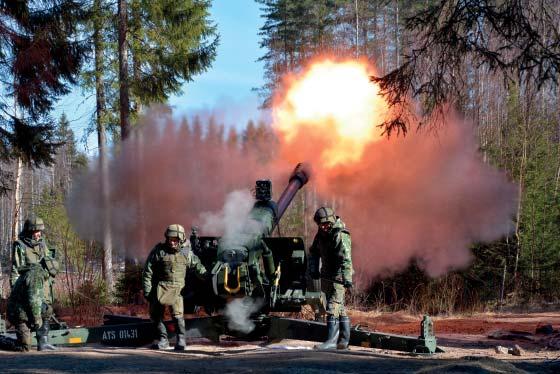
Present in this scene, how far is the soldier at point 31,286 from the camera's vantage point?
10828 millimetres

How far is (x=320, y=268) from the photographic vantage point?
37.5 feet

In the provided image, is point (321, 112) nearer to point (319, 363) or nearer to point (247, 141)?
point (247, 141)

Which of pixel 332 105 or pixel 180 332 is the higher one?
pixel 332 105

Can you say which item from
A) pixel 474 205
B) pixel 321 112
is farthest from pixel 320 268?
pixel 474 205

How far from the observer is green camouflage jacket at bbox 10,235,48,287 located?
11289mm

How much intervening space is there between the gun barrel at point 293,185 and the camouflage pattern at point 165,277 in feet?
8.03

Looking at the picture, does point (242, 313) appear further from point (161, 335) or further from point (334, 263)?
point (334, 263)

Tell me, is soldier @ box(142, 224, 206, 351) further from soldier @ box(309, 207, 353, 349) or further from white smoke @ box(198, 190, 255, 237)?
soldier @ box(309, 207, 353, 349)

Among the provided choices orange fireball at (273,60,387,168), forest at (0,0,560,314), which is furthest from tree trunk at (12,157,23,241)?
orange fireball at (273,60,387,168)

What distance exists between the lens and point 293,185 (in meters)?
14.3

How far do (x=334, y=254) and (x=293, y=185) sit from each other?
11.2ft

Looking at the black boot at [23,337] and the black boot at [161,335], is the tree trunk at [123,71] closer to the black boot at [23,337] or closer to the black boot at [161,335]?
the black boot at [161,335]

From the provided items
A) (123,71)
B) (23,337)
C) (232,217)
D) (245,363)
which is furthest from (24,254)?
(123,71)

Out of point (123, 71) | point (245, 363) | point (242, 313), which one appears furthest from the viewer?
point (123, 71)
